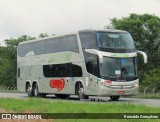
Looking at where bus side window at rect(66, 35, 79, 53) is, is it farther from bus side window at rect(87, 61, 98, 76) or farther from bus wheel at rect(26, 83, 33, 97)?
bus wheel at rect(26, 83, 33, 97)

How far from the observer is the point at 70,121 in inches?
537

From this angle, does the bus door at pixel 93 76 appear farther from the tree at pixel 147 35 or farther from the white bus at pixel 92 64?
the tree at pixel 147 35

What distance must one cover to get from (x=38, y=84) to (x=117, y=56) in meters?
8.27

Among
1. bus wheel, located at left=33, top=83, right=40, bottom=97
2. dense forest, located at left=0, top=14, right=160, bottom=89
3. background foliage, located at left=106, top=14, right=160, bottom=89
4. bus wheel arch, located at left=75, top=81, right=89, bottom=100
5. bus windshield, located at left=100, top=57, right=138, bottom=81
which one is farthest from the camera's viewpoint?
background foliage, located at left=106, top=14, right=160, bottom=89

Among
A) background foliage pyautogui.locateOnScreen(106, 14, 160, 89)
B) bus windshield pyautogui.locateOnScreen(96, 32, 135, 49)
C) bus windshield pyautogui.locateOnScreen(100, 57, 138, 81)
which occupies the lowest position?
bus windshield pyautogui.locateOnScreen(100, 57, 138, 81)

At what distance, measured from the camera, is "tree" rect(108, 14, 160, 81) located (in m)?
61.9

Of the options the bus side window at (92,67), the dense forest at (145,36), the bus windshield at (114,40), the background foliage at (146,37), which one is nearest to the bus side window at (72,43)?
the bus side window at (92,67)

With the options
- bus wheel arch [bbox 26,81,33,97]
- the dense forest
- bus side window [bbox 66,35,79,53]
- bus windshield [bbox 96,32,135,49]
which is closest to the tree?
the dense forest

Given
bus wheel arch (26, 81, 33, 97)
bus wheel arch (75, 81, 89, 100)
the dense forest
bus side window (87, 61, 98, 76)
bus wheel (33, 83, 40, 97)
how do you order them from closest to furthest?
1. bus side window (87, 61, 98, 76)
2. bus wheel arch (75, 81, 89, 100)
3. bus wheel (33, 83, 40, 97)
4. bus wheel arch (26, 81, 33, 97)
5. the dense forest

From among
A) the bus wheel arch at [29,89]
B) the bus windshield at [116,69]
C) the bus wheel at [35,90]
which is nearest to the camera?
the bus windshield at [116,69]

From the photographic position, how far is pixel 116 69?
27.1m

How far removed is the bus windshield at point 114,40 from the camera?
2722cm

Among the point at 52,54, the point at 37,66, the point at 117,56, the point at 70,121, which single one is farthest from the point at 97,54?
the point at 70,121

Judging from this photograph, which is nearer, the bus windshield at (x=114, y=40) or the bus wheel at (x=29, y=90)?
the bus windshield at (x=114, y=40)
